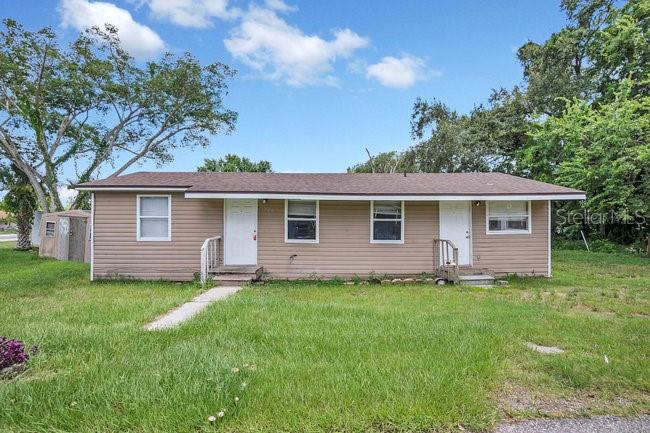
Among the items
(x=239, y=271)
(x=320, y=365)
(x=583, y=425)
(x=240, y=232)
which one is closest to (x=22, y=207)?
(x=240, y=232)

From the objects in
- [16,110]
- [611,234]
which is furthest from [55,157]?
[611,234]

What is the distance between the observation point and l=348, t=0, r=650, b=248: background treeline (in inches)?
583

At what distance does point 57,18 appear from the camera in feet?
60.3

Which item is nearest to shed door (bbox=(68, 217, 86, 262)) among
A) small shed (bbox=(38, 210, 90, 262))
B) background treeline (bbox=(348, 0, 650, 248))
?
small shed (bbox=(38, 210, 90, 262))

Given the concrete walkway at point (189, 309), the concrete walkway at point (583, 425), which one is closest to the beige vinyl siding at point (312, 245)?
the concrete walkway at point (189, 309)

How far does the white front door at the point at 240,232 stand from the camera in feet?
33.8

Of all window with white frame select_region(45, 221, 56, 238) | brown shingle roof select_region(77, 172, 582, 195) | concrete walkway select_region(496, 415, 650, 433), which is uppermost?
brown shingle roof select_region(77, 172, 582, 195)

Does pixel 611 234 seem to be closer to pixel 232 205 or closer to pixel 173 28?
pixel 232 205

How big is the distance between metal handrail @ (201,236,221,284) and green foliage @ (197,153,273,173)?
1064 inches

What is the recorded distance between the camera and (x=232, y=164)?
3741 cm

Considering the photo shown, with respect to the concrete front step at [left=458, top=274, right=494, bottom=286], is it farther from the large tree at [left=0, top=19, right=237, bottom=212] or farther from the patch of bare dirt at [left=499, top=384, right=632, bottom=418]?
the large tree at [left=0, top=19, right=237, bottom=212]

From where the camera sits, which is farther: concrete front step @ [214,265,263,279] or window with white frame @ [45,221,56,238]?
window with white frame @ [45,221,56,238]

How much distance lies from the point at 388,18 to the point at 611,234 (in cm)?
1513

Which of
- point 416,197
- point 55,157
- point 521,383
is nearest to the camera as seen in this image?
point 521,383
